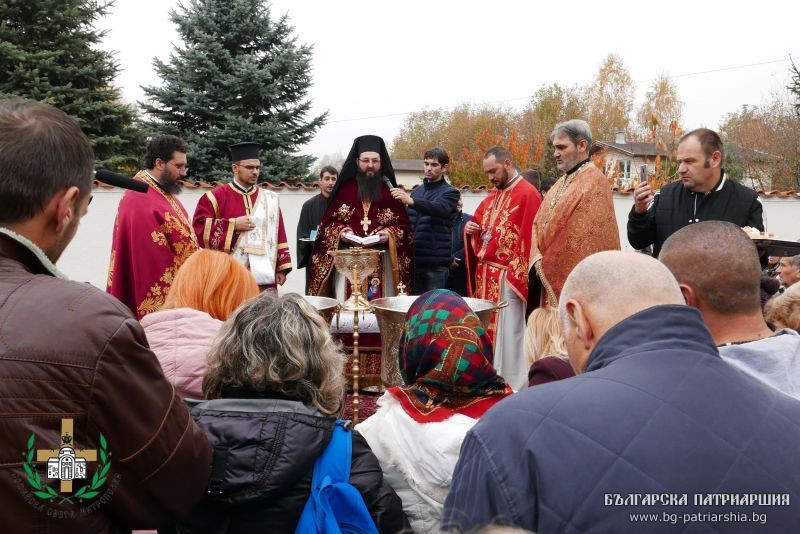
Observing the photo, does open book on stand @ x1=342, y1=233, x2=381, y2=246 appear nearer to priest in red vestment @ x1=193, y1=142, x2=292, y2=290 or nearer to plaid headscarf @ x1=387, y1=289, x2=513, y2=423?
priest in red vestment @ x1=193, y1=142, x2=292, y2=290

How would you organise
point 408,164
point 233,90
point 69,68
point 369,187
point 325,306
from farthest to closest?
point 408,164
point 233,90
point 69,68
point 369,187
point 325,306

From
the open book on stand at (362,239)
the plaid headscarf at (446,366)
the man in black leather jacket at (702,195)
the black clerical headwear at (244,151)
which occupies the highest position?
the black clerical headwear at (244,151)

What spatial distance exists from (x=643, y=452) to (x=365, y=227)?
570 cm

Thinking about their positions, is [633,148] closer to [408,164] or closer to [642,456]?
[408,164]

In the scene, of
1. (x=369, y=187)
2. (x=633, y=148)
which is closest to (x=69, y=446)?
(x=369, y=187)

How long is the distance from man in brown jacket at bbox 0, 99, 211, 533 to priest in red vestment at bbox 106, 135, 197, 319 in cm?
415

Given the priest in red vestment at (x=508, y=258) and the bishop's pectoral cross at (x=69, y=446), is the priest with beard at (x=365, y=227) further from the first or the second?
the bishop's pectoral cross at (x=69, y=446)

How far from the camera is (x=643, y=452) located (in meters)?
1.18

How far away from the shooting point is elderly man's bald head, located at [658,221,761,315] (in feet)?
6.98

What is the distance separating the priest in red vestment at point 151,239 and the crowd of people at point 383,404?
273cm

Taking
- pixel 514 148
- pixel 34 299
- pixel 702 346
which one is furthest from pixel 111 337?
pixel 514 148

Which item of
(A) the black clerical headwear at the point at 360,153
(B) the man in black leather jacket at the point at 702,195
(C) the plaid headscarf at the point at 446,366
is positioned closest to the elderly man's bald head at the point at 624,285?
(C) the plaid headscarf at the point at 446,366

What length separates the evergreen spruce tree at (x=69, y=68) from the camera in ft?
45.9

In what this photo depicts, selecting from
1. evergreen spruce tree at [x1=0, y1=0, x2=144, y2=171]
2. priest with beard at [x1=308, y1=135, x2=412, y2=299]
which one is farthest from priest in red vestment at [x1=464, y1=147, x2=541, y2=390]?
evergreen spruce tree at [x1=0, y1=0, x2=144, y2=171]
